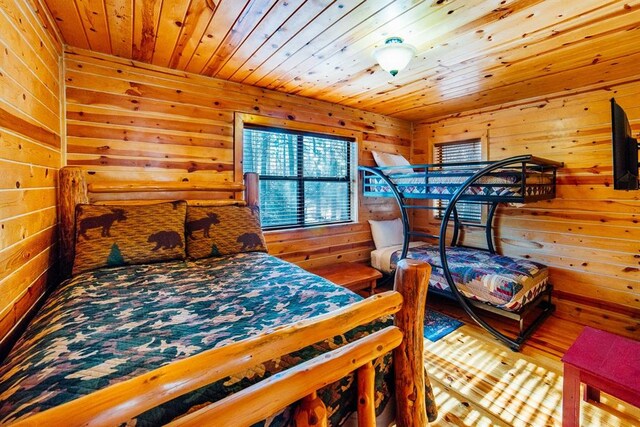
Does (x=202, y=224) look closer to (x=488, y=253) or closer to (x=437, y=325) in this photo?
(x=437, y=325)

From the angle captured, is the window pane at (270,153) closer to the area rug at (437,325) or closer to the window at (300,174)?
the window at (300,174)

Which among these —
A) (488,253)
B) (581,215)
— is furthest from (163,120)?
(581,215)

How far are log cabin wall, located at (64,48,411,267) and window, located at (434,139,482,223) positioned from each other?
66.7 inches

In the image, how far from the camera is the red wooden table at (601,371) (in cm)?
123

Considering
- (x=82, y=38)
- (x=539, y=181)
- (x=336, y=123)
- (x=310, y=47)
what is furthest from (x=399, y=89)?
(x=82, y=38)

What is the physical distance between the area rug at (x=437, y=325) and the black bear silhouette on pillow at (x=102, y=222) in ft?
8.00

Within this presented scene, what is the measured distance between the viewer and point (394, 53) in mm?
1876

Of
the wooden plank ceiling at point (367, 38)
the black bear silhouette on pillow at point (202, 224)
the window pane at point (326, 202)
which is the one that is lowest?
the black bear silhouette on pillow at point (202, 224)

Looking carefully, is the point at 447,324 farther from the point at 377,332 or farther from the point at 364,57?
the point at 364,57

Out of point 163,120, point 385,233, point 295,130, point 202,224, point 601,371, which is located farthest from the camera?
point 385,233

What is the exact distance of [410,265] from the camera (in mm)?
1065

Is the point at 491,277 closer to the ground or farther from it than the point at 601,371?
farther from it

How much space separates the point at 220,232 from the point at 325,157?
1.67 metres

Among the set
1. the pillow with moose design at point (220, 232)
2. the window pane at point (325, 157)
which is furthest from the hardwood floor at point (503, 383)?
the window pane at point (325, 157)
